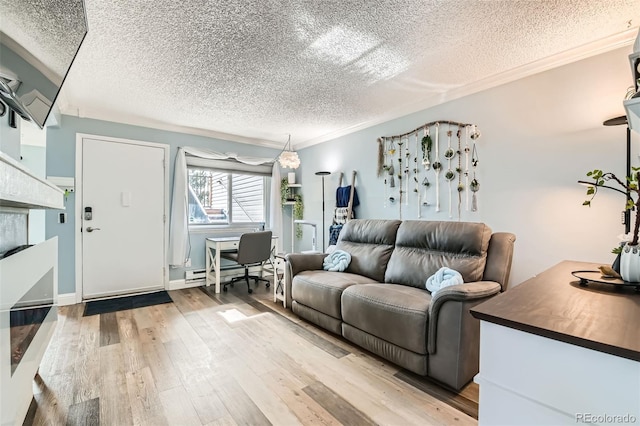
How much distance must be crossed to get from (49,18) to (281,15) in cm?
120

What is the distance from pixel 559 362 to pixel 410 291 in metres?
1.59

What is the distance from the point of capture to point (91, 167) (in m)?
3.63

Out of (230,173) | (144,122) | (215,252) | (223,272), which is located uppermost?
(144,122)

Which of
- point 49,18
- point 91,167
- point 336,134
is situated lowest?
point 91,167

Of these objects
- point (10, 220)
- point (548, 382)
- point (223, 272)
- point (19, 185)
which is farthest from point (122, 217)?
point (548, 382)

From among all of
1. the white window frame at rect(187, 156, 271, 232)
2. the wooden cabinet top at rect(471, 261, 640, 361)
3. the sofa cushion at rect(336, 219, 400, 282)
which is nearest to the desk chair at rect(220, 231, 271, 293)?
the white window frame at rect(187, 156, 271, 232)

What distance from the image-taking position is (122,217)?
12.5 feet

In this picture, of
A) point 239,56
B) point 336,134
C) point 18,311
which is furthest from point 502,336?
point 336,134

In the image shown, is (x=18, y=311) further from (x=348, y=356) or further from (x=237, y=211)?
(x=237, y=211)

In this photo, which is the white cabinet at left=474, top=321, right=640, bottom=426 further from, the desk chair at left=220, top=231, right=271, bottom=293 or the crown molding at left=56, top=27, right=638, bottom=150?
the desk chair at left=220, top=231, right=271, bottom=293

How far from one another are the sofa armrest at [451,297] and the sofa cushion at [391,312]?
45mm

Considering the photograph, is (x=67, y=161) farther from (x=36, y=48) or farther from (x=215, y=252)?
(x=36, y=48)

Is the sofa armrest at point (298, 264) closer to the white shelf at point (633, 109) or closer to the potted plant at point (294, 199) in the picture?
the potted plant at point (294, 199)

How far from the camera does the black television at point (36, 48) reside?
1244mm
